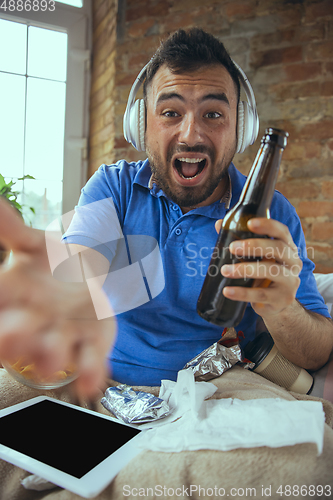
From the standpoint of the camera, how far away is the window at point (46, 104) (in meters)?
2.21

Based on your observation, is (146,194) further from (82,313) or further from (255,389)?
(82,313)

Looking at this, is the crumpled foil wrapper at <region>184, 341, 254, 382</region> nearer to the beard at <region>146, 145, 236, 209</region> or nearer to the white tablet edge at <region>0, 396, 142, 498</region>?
the white tablet edge at <region>0, 396, 142, 498</region>

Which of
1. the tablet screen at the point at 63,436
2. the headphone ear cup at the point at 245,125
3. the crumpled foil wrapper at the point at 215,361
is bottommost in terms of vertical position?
the tablet screen at the point at 63,436

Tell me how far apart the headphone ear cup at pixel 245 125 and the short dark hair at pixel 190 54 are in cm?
8

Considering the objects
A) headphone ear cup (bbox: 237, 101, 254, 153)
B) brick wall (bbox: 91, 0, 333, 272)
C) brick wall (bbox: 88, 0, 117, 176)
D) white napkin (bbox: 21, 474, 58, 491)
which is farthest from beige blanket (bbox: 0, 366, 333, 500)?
brick wall (bbox: 88, 0, 117, 176)

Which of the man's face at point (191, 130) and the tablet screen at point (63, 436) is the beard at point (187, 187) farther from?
the tablet screen at point (63, 436)

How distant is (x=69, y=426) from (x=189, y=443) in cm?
23

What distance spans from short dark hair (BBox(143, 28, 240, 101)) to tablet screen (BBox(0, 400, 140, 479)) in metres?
0.94

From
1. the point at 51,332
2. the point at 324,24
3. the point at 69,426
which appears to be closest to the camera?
the point at 51,332

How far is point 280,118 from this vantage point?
1784 millimetres

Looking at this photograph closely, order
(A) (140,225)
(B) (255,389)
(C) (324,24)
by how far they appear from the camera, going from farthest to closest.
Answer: (C) (324,24) → (A) (140,225) → (B) (255,389)

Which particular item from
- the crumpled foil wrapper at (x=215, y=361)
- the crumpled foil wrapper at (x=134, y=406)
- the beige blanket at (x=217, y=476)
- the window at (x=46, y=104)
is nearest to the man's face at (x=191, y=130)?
the crumpled foil wrapper at (x=215, y=361)

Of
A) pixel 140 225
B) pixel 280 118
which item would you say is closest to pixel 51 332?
pixel 140 225

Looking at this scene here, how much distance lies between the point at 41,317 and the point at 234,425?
17.3 inches
